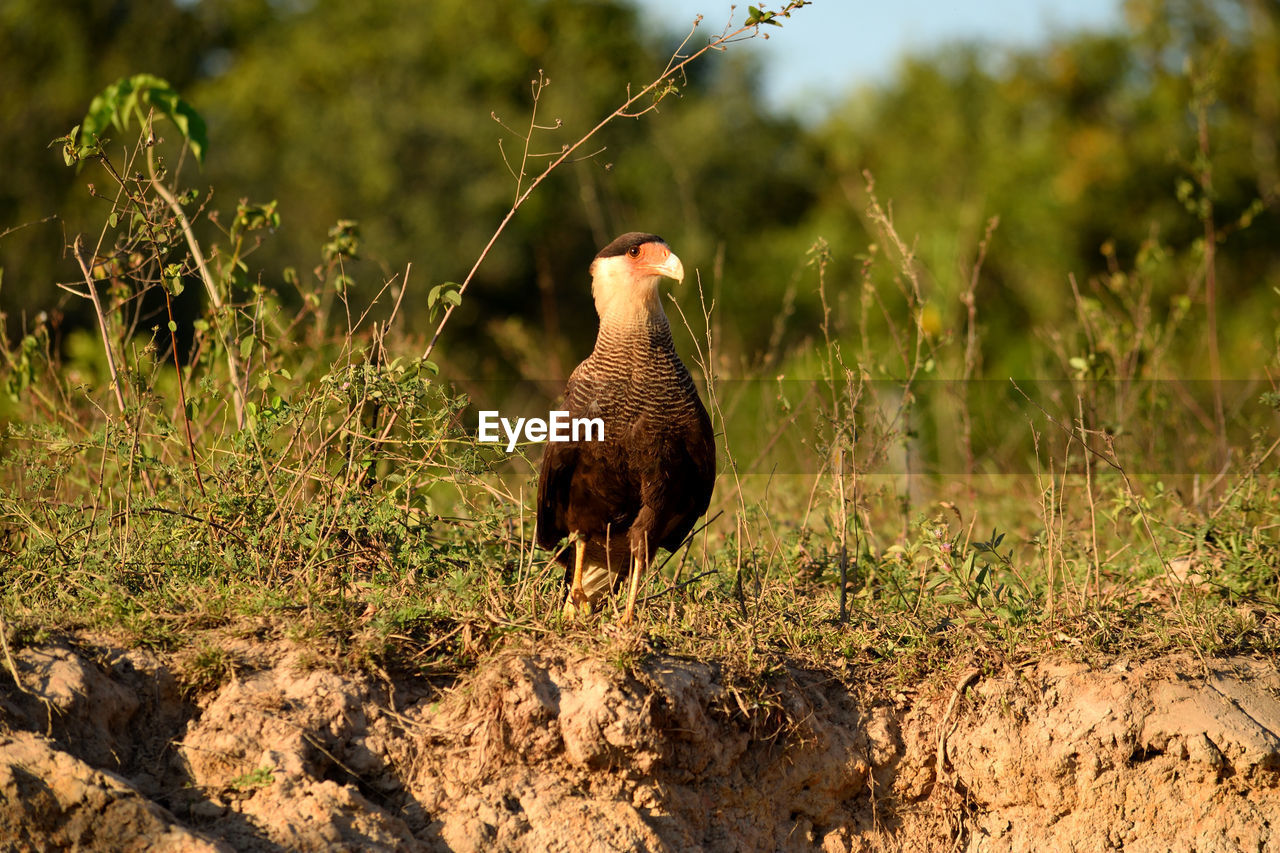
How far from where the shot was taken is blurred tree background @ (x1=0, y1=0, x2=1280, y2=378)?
61.9 ft

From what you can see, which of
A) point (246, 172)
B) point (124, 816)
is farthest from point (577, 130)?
point (124, 816)

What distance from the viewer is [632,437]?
15.6 feet

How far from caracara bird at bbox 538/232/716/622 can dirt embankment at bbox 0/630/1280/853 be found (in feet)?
2.87

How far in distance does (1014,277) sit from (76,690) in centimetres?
2131

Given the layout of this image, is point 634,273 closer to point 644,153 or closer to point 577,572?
point 577,572

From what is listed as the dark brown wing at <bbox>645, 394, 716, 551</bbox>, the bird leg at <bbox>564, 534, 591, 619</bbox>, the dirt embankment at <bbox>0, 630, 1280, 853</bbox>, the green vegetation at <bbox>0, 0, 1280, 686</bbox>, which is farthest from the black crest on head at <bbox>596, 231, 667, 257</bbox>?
the dirt embankment at <bbox>0, 630, 1280, 853</bbox>

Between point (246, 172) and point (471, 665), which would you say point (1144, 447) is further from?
point (246, 172)

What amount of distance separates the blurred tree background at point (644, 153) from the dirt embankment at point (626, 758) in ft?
29.5

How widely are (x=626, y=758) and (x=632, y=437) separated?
1371 mm

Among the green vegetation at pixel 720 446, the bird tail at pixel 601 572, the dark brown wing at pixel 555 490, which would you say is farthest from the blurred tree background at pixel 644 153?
the dark brown wing at pixel 555 490

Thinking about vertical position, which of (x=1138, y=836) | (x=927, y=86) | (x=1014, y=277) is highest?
(x=927, y=86)

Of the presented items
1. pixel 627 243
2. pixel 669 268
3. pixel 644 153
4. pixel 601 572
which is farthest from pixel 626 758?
pixel 644 153

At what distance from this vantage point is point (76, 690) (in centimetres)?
337

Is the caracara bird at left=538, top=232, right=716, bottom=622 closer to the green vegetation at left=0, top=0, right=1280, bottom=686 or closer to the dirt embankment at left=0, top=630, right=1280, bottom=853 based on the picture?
the green vegetation at left=0, top=0, right=1280, bottom=686
